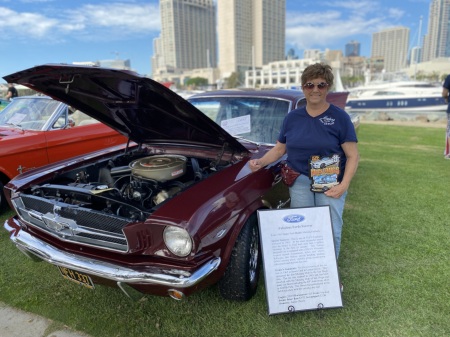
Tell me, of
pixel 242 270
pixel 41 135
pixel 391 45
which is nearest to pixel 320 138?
pixel 242 270

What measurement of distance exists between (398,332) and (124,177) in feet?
8.15

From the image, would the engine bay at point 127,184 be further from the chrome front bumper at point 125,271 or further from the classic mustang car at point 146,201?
the chrome front bumper at point 125,271

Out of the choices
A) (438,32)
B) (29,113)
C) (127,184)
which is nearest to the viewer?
(127,184)

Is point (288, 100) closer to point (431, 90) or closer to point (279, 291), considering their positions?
point (279, 291)

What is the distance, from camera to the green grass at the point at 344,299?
236 centimetres

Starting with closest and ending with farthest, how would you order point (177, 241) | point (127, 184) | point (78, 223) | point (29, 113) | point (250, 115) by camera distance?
point (177, 241), point (78, 223), point (127, 184), point (250, 115), point (29, 113)

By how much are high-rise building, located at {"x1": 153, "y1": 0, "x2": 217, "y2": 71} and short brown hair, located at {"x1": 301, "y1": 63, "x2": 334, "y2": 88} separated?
112461mm

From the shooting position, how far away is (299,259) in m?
2.46

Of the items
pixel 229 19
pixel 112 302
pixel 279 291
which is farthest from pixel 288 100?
pixel 229 19

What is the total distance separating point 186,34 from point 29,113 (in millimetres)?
123026

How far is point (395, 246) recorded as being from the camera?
349 centimetres

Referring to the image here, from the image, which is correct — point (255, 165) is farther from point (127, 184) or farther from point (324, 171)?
point (127, 184)

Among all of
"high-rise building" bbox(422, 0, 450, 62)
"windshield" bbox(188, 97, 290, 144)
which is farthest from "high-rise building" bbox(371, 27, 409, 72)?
"windshield" bbox(188, 97, 290, 144)

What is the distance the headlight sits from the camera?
1.99 metres
